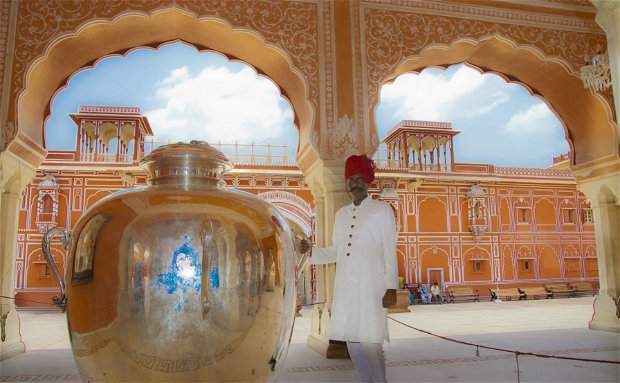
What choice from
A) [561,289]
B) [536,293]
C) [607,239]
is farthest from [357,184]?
[561,289]

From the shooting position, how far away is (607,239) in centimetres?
564

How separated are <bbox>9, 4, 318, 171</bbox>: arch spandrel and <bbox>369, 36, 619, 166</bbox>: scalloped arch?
84 centimetres

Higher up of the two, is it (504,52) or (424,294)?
(504,52)

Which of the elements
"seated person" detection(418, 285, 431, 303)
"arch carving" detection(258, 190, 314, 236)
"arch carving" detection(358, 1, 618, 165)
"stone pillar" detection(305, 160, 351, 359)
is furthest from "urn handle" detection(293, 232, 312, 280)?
"seated person" detection(418, 285, 431, 303)

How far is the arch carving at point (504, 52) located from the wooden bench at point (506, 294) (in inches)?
338

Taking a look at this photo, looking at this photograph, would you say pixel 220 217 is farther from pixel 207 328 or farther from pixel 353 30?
pixel 353 30

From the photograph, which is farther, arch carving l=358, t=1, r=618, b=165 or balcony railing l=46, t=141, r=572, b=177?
balcony railing l=46, t=141, r=572, b=177

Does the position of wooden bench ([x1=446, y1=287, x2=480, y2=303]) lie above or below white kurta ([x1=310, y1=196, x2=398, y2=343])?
below

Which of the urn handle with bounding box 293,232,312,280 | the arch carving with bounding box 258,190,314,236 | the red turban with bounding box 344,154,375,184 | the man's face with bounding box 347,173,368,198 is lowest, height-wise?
the urn handle with bounding box 293,232,312,280

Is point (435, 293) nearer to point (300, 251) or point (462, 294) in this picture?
point (462, 294)

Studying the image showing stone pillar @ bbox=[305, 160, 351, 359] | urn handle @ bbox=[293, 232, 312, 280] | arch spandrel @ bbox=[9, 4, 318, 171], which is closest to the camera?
urn handle @ bbox=[293, 232, 312, 280]

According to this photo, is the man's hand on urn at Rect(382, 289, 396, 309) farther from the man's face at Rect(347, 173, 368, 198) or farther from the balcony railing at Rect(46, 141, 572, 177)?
the balcony railing at Rect(46, 141, 572, 177)

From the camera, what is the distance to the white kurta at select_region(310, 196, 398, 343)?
2.16 meters

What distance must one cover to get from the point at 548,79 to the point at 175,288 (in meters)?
5.23
